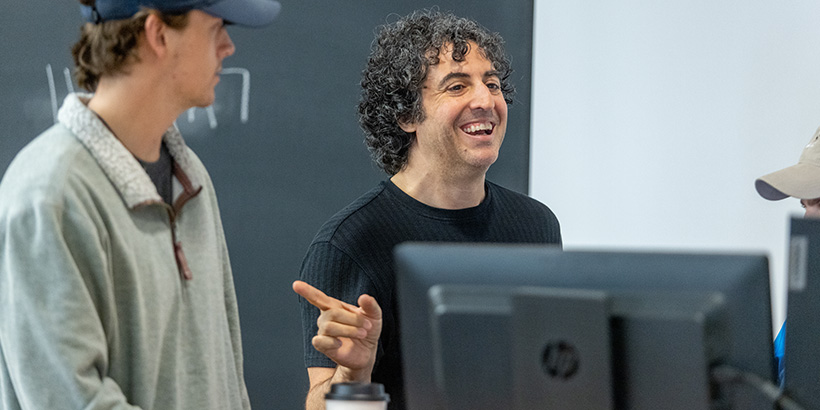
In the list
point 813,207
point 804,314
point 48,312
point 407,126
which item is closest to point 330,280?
point 407,126

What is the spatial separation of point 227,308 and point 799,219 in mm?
974

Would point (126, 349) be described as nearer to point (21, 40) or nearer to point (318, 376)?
point (318, 376)

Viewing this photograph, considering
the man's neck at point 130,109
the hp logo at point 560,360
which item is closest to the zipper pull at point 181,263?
the man's neck at point 130,109

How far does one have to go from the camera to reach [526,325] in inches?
37.7

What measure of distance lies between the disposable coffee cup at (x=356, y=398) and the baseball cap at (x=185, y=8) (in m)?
0.63

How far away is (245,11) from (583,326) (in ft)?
2.47

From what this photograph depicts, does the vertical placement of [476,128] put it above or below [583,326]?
above

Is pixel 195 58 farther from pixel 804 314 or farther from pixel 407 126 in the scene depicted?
pixel 804 314

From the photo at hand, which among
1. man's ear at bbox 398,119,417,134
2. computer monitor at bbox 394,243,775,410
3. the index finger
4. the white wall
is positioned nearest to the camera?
computer monitor at bbox 394,243,775,410

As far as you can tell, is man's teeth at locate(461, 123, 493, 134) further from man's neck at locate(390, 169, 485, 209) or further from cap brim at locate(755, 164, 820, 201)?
cap brim at locate(755, 164, 820, 201)

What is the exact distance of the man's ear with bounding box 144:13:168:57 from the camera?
3.97ft

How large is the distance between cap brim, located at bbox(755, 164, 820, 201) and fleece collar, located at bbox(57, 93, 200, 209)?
135cm

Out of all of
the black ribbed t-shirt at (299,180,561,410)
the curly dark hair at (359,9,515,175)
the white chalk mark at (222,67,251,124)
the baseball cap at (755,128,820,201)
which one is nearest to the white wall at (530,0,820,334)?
the baseball cap at (755,128,820,201)

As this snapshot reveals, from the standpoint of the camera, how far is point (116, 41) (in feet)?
3.94
